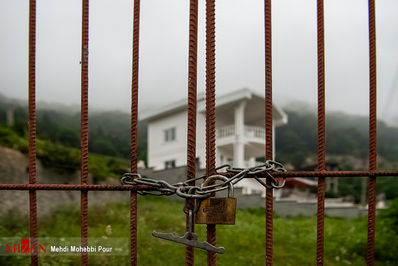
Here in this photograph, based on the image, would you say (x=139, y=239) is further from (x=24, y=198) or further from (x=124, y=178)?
(x=124, y=178)

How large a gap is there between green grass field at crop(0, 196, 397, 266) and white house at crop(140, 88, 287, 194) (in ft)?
4.65

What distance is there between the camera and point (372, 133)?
2.65 feet

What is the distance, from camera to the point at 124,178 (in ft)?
2.60

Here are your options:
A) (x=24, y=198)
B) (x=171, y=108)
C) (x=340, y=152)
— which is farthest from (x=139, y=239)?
(x=340, y=152)

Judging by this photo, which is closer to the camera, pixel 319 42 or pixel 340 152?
pixel 319 42

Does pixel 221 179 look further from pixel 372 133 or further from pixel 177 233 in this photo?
pixel 177 233

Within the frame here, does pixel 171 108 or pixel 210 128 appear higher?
pixel 171 108

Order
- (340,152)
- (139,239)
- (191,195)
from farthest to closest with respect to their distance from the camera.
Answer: (340,152)
(139,239)
(191,195)

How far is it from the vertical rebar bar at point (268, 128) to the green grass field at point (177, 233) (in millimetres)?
1999

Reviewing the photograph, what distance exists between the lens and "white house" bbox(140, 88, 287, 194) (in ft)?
20.2

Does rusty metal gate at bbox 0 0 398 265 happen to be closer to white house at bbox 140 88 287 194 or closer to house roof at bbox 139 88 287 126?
white house at bbox 140 88 287 194

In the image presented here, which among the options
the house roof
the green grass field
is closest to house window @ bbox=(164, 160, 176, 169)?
the house roof

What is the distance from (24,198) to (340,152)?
5288 mm

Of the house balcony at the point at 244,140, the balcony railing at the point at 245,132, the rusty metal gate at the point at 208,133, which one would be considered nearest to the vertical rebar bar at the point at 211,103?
the rusty metal gate at the point at 208,133
